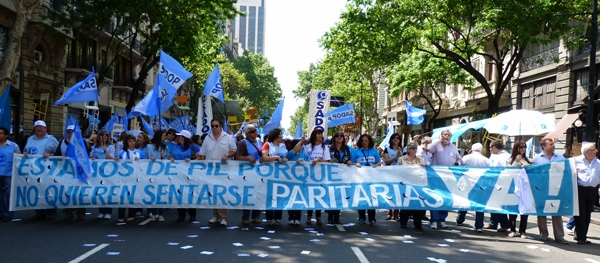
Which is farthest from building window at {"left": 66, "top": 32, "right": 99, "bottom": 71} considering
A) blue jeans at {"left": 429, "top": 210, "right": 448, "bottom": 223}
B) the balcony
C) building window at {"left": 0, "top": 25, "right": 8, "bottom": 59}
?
blue jeans at {"left": 429, "top": 210, "right": 448, "bottom": 223}

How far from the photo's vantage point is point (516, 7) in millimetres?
18156

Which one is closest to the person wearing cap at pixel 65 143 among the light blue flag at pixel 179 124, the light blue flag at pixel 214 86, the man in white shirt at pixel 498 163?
the light blue flag at pixel 214 86

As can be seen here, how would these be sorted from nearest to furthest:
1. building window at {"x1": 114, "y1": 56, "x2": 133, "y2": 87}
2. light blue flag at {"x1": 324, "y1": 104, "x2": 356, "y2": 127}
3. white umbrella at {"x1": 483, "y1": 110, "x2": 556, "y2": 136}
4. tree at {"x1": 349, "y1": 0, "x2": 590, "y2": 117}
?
white umbrella at {"x1": 483, "y1": 110, "x2": 556, "y2": 136}, light blue flag at {"x1": 324, "y1": 104, "x2": 356, "y2": 127}, tree at {"x1": 349, "y1": 0, "x2": 590, "y2": 117}, building window at {"x1": 114, "y1": 56, "x2": 133, "y2": 87}

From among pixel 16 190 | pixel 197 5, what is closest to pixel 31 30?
pixel 197 5

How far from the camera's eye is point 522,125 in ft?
34.8

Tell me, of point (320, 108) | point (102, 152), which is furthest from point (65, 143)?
point (320, 108)

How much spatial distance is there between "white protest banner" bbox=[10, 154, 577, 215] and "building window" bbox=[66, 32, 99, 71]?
18.5 meters

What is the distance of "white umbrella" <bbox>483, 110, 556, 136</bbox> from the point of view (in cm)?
1050

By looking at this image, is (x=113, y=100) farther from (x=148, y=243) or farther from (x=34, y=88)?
(x=148, y=243)

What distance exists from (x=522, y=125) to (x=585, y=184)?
6.37ft

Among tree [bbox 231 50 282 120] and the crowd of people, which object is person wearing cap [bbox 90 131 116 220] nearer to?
the crowd of people

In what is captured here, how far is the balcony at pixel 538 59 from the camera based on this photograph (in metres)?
25.8

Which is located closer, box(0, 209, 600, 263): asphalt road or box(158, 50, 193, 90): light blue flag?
box(0, 209, 600, 263): asphalt road

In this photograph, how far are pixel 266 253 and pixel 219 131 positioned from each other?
301 cm
